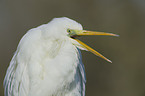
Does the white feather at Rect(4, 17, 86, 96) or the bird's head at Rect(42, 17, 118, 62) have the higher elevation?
the bird's head at Rect(42, 17, 118, 62)

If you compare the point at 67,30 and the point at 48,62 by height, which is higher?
the point at 67,30

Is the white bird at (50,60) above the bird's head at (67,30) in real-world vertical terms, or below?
below

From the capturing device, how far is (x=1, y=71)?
3.24 m

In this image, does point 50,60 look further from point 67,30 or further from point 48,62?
point 67,30

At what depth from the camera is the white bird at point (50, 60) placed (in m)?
1.24

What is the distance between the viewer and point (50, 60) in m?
1.25

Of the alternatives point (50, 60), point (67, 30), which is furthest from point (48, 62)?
point (67, 30)

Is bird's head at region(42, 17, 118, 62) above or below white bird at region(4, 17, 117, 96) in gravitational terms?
above

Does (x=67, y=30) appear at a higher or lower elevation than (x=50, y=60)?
higher

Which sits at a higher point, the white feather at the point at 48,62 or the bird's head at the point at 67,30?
the bird's head at the point at 67,30

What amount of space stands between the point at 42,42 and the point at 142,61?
2638 mm

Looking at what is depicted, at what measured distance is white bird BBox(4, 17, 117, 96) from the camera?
4.06 ft

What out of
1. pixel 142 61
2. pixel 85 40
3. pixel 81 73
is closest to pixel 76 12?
pixel 85 40

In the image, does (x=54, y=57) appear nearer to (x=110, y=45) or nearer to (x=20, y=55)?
(x=20, y=55)
